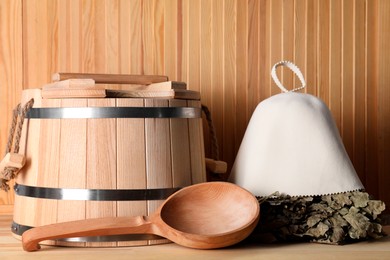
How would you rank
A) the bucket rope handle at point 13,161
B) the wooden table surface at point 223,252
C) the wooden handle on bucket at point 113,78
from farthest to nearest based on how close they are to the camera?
the wooden handle on bucket at point 113,78 < the bucket rope handle at point 13,161 < the wooden table surface at point 223,252

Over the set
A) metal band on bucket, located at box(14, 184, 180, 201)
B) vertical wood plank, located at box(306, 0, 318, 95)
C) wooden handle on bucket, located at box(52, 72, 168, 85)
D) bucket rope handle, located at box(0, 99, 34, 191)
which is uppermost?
vertical wood plank, located at box(306, 0, 318, 95)

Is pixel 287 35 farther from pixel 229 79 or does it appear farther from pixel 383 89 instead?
pixel 383 89

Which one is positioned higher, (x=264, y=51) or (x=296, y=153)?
(x=264, y=51)

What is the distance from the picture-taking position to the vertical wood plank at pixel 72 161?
1649 mm

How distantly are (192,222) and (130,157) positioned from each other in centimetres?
24

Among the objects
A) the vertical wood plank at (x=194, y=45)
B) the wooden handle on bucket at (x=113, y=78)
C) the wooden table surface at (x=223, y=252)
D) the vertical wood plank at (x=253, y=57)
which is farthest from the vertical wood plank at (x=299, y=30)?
the wooden table surface at (x=223, y=252)

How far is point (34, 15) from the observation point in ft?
7.10

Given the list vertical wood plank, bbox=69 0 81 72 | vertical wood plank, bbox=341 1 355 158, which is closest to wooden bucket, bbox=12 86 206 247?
vertical wood plank, bbox=69 0 81 72

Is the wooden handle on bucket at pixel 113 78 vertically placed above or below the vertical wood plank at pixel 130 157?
above

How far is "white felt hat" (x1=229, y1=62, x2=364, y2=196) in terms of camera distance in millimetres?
1783

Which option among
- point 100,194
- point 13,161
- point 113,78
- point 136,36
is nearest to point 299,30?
point 136,36

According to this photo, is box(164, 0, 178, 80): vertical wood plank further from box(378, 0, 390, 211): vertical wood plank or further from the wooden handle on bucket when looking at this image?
box(378, 0, 390, 211): vertical wood plank

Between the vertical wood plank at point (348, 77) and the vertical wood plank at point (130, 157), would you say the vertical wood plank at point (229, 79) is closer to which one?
the vertical wood plank at point (348, 77)

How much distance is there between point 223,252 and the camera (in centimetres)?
161
